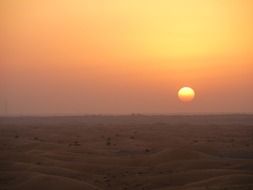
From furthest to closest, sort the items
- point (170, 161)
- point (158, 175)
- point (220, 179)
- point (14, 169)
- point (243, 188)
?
point (170, 161)
point (14, 169)
point (158, 175)
point (220, 179)
point (243, 188)

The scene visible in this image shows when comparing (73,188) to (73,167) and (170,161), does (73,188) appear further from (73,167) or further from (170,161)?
(170,161)

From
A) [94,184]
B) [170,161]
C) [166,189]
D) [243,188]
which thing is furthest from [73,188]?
[170,161]

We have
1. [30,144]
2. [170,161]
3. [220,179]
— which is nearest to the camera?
[220,179]

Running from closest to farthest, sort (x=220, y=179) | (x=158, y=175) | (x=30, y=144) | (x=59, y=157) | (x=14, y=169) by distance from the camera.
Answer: (x=220, y=179)
(x=158, y=175)
(x=14, y=169)
(x=59, y=157)
(x=30, y=144)

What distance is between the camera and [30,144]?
4078cm

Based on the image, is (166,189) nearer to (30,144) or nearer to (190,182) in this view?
(190,182)

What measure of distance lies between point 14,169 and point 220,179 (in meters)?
10.4

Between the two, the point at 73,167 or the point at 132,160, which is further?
the point at 132,160

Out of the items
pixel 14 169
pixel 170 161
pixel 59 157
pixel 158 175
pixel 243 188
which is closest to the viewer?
pixel 243 188

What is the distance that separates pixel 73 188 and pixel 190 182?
16.7 ft

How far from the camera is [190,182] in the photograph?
23.6m

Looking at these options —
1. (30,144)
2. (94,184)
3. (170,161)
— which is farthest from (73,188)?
(30,144)

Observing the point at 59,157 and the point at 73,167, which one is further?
the point at 59,157

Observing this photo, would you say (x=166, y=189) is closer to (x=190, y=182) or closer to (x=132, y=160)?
(x=190, y=182)
